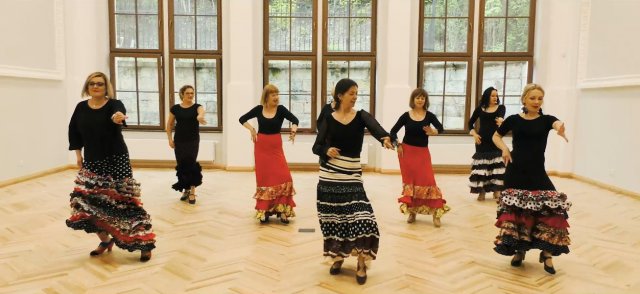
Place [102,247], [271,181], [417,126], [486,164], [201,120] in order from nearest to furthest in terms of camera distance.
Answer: [102,247] < [417,126] < [271,181] < [201,120] < [486,164]

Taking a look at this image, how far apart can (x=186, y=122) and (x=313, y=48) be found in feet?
15.1

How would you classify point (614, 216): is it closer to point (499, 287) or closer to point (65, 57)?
point (499, 287)

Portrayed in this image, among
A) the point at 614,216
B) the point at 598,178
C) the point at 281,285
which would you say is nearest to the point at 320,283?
the point at 281,285

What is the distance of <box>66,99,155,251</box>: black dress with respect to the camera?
13.9 ft

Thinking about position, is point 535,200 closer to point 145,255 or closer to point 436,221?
point 436,221

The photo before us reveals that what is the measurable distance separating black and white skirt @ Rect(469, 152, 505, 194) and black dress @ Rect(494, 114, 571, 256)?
339cm

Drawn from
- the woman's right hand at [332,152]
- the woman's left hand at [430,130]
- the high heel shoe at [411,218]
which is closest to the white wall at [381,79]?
the high heel shoe at [411,218]

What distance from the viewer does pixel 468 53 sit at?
1066cm

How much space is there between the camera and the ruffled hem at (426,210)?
5934mm

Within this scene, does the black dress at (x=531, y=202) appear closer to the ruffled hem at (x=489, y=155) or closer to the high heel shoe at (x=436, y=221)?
the high heel shoe at (x=436, y=221)

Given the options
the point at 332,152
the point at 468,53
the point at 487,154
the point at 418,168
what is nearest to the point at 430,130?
the point at 418,168

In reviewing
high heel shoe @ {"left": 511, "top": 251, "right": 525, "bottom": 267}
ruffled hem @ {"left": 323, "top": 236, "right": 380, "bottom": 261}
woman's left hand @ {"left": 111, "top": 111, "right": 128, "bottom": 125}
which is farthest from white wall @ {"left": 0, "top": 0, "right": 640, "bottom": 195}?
ruffled hem @ {"left": 323, "top": 236, "right": 380, "bottom": 261}

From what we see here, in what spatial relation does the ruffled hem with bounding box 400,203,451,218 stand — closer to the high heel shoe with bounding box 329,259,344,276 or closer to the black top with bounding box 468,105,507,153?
the black top with bounding box 468,105,507,153

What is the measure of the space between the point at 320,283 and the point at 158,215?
324 cm
